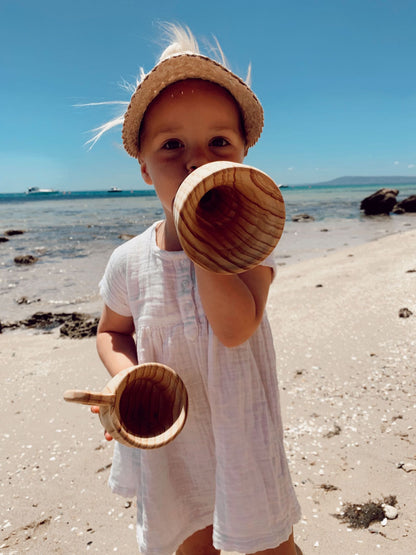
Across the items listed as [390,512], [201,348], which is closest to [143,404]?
[201,348]

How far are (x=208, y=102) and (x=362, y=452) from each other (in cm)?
227

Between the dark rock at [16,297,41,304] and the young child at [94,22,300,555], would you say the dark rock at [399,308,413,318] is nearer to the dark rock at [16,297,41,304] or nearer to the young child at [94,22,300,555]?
the young child at [94,22,300,555]

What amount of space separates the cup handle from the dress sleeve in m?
0.53

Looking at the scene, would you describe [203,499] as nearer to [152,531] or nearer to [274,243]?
[152,531]

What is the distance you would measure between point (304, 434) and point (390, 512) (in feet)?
2.44

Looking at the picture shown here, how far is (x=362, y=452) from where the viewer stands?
255cm

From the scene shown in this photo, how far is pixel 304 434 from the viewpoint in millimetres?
2779

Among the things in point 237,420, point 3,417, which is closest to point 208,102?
point 237,420

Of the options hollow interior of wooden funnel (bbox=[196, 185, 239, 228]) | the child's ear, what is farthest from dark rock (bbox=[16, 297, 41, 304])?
hollow interior of wooden funnel (bbox=[196, 185, 239, 228])

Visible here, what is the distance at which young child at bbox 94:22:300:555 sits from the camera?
1189 mm

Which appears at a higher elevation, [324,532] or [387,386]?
[387,386]

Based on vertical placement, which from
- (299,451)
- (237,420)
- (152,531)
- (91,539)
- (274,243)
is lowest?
(91,539)

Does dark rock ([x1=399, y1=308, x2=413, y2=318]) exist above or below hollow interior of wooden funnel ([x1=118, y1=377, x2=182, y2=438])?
below

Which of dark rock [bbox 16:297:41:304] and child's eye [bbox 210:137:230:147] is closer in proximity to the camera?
child's eye [bbox 210:137:230:147]
